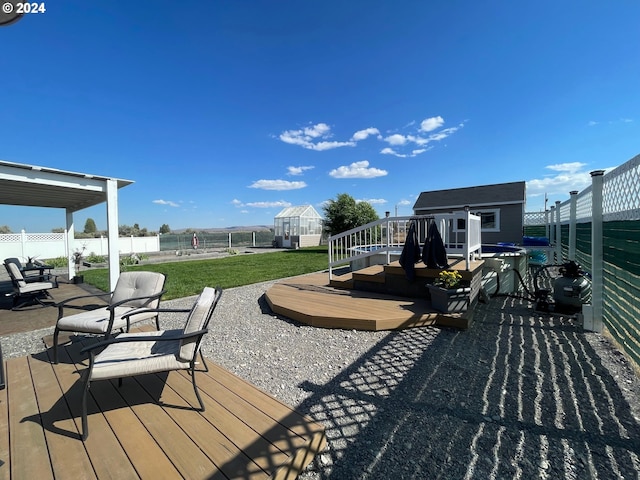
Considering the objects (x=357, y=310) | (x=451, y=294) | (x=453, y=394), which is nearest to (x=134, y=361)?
(x=453, y=394)

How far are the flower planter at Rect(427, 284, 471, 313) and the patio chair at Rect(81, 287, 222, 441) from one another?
10.4 feet

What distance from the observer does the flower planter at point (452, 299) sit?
3.90 m

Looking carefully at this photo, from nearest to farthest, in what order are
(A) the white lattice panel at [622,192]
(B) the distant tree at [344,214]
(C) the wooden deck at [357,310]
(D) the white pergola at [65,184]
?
(A) the white lattice panel at [622,192] < (C) the wooden deck at [357,310] < (D) the white pergola at [65,184] < (B) the distant tree at [344,214]

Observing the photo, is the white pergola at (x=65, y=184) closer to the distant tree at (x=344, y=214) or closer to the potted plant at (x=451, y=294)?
the potted plant at (x=451, y=294)

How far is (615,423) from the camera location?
187 centimetres

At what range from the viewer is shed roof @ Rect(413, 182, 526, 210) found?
Result: 14461 millimetres

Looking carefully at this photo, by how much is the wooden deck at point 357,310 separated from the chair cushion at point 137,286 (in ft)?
6.27

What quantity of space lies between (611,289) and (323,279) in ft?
17.0

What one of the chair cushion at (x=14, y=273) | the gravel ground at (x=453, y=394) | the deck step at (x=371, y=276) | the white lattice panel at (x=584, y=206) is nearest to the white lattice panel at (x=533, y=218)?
the white lattice panel at (x=584, y=206)

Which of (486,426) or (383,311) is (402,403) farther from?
(383,311)

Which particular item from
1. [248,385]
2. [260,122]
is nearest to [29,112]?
[260,122]

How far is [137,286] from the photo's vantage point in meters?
3.59

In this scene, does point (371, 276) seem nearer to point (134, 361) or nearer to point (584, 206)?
point (134, 361)

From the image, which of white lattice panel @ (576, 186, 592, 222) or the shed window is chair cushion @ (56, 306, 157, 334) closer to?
white lattice panel @ (576, 186, 592, 222)
